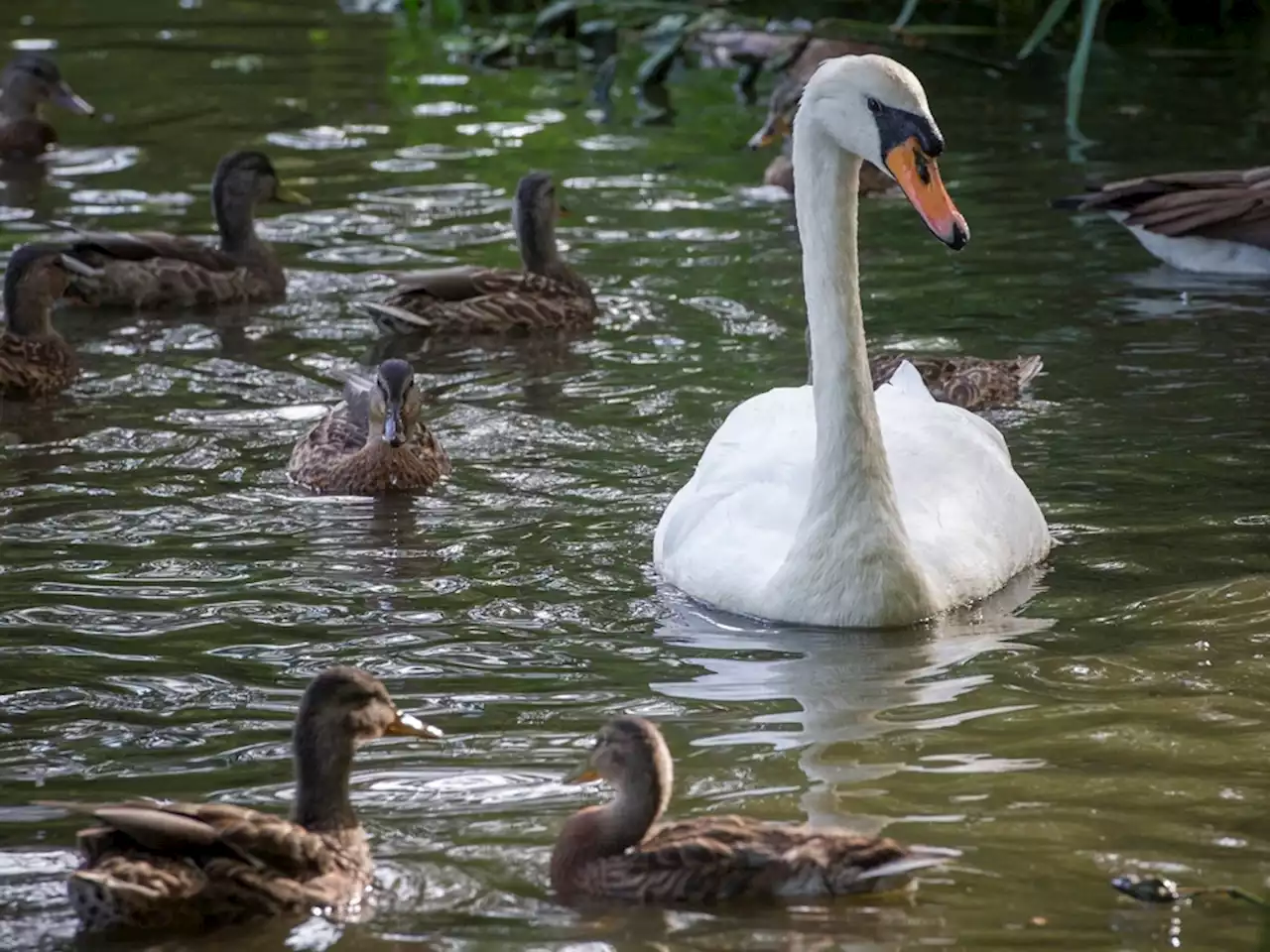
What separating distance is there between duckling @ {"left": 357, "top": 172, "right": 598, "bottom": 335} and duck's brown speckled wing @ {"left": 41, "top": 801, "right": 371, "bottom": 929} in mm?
7079

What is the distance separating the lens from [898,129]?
25.6 ft

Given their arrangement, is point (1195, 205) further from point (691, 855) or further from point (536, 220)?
point (691, 855)

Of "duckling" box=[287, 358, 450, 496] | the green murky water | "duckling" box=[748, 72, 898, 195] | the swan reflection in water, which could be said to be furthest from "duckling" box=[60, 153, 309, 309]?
the swan reflection in water

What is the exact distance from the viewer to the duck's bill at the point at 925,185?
7754 mm

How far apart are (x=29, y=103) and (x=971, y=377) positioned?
9719 millimetres

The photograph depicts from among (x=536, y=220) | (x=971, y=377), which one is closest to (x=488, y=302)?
(x=536, y=220)

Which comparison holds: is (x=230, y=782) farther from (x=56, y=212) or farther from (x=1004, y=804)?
(x=56, y=212)

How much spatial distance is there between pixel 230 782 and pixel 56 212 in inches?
387

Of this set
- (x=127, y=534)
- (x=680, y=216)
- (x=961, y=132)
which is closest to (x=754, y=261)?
(x=680, y=216)

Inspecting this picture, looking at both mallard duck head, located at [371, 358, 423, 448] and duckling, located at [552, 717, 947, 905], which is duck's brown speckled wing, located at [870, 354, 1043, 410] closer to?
mallard duck head, located at [371, 358, 423, 448]

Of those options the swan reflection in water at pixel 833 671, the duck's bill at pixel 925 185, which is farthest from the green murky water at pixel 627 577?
the duck's bill at pixel 925 185

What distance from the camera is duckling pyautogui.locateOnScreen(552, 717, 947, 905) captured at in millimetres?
5719

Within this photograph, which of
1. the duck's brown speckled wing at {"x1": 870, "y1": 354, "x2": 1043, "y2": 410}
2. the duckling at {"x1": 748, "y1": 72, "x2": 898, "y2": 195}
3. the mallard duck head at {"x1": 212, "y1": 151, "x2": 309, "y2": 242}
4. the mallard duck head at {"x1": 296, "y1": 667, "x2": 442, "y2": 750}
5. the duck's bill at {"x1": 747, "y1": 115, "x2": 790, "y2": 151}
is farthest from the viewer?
the duck's bill at {"x1": 747, "y1": 115, "x2": 790, "y2": 151}

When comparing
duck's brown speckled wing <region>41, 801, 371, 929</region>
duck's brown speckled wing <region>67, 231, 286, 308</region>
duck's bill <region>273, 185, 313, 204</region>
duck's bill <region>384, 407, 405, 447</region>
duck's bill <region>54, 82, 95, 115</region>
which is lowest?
duck's brown speckled wing <region>41, 801, 371, 929</region>
